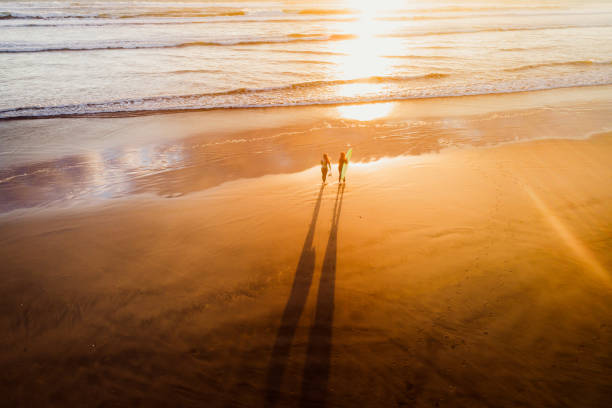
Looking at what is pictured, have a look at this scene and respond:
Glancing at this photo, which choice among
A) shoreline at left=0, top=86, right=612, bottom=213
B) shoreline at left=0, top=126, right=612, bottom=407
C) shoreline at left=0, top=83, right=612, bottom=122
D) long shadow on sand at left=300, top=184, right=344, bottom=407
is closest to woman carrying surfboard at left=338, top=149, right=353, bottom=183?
shoreline at left=0, top=126, right=612, bottom=407

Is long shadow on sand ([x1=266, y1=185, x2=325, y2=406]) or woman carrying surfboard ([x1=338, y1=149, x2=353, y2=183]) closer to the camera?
long shadow on sand ([x1=266, y1=185, x2=325, y2=406])

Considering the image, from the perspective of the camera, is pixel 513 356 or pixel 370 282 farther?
pixel 370 282

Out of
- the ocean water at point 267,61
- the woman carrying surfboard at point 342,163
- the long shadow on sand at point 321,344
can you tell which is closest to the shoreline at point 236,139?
the ocean water at point 267,61

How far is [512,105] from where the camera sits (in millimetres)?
12688

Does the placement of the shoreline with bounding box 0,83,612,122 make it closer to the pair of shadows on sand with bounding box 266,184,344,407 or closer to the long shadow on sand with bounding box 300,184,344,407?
the pair of shadows on sand with bounding box 266,184,344,407

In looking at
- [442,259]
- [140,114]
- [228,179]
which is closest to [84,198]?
[228,179]

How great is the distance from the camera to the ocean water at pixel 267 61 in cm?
1392

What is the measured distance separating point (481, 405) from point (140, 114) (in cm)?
1316

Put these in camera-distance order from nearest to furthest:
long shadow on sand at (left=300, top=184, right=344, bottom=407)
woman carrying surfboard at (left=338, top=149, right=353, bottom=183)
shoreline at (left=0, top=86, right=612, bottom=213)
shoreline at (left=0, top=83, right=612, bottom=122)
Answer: long shadow on sand at (left=300, top=184, right=344, bottom=407)
woman carrying surfboard at (left=338, top=149, right=353, bottom=183)
shoreline at (left=0, top=86, right=612, bottom=213)
shoreline at (left=0, top=83, right=612, bottom=122)

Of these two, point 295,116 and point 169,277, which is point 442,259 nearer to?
point 169,277

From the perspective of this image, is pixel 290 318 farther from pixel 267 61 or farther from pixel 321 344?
pixel 267 61

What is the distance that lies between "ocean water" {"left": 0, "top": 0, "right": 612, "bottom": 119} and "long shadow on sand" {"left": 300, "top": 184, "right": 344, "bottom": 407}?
9.93 metres

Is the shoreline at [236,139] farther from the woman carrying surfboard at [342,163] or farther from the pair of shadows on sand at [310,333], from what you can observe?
the pair of shadows on sand at [310,333]

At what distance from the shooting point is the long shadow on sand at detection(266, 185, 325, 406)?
3.64 meters
